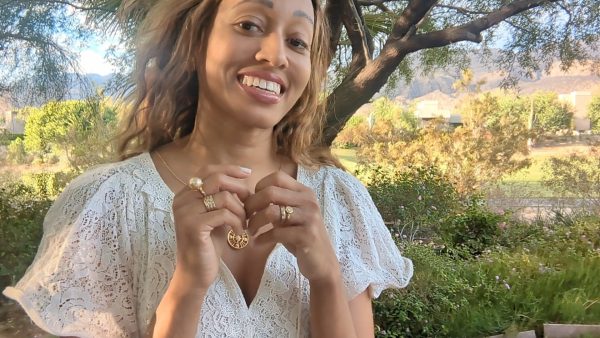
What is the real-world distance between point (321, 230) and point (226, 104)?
0.22m

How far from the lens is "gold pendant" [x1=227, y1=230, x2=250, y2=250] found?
713 millimetres

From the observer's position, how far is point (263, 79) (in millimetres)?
686

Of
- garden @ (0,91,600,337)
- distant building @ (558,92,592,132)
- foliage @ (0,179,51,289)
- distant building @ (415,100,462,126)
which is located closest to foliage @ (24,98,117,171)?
garden @ (0,91,600,337)

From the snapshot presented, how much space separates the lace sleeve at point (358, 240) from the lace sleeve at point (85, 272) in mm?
315

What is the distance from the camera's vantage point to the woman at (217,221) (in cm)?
62

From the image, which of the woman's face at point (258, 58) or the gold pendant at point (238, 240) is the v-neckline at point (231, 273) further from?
the woman's face at point (258, 58)

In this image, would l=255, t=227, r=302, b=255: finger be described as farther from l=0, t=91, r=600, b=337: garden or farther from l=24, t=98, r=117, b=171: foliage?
l=24, t=98, r=117, b=171: foliage

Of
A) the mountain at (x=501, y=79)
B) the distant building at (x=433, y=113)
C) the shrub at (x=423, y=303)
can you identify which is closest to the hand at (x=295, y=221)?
the shrub at (x=423, y=303)

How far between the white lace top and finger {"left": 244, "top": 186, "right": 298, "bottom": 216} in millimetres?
135

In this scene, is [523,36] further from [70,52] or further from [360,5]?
[70,52]

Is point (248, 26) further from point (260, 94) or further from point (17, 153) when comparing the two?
point (17, 153)

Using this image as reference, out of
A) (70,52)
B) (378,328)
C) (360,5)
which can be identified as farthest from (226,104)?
(360,5)

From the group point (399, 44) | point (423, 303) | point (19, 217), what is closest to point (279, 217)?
point (423, 303)

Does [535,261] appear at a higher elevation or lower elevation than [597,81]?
lower
